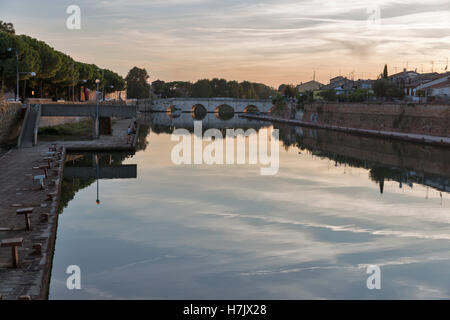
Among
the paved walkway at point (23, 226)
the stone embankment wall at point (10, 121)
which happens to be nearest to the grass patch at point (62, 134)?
the stone embankment wall at point (10, 121)

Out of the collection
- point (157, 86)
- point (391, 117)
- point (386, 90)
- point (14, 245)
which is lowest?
point (14, 245)

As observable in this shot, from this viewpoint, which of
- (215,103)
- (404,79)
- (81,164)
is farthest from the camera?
(215,103)

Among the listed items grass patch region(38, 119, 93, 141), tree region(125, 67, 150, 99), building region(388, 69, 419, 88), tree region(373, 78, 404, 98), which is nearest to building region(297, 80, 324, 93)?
building region(388, 69, 419, 88)

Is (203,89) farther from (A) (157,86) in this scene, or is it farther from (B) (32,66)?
(B) (32,66)

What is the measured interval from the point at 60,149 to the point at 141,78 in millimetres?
124061

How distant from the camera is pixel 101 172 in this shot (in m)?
28.5

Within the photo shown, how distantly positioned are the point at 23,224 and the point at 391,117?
4953 centimetres

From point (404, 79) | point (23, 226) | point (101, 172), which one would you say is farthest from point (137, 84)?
point (23, 226)

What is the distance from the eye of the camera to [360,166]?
111 ft

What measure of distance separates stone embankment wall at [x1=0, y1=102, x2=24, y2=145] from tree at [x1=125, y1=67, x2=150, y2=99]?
11413 cm

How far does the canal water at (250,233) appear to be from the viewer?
39.3ft

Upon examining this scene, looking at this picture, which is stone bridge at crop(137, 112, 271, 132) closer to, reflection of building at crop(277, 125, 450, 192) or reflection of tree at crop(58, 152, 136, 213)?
reflection of building at crop(277, 125, 450, 192)

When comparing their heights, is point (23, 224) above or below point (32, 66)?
below
